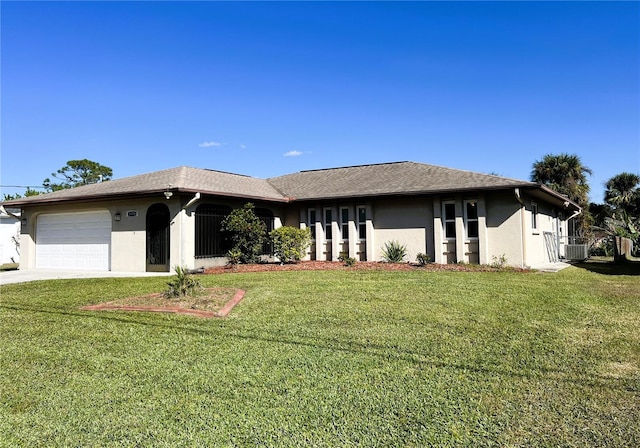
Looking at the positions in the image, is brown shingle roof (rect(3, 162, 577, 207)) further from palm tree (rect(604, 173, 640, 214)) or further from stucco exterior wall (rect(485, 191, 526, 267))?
palm tree (rect(604, 173, 640, 214))

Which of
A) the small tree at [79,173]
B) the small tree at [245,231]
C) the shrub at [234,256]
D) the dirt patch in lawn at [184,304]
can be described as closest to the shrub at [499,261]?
the small tree at [245,231]

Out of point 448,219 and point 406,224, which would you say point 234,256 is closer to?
point 406,224

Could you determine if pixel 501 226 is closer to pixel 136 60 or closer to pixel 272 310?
pixel 272 310

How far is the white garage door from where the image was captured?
52.5ft

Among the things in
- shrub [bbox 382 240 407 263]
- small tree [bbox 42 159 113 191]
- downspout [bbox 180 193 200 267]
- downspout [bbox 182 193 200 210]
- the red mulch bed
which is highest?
small tree [bbox 42 159 113 191]

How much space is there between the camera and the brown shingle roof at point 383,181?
1467 cm

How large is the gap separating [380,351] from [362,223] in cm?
1219

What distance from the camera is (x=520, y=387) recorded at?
3.80 metres

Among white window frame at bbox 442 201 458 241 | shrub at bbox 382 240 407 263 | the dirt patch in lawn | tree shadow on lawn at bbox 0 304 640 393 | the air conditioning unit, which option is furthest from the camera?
the air conditioning unit

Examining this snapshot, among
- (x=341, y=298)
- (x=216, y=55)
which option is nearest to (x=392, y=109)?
(x=216, y=55)

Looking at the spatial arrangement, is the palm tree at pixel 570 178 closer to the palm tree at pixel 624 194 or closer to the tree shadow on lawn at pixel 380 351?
the palm tree at pixel 624 194

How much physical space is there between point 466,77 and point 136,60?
13563 millimetres

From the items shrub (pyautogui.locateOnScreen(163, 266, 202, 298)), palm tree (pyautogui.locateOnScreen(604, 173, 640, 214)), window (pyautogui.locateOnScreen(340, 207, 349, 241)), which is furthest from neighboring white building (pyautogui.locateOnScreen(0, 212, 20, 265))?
palm tree (pyautogui.locateOnScreen(604, 173, 640, 214))

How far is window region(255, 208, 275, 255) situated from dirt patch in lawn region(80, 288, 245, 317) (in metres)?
8.99
